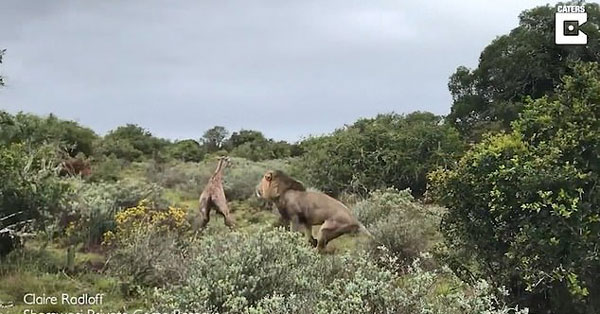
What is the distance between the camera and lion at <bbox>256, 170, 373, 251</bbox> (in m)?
10.1

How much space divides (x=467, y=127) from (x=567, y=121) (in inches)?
791

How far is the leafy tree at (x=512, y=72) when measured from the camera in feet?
76.0

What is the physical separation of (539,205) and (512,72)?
20631 mm

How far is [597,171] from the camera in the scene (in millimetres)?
5762

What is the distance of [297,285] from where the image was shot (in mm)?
5324

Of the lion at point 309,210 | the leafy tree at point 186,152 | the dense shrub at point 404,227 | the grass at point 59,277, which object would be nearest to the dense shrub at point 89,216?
the grass at point 59,277

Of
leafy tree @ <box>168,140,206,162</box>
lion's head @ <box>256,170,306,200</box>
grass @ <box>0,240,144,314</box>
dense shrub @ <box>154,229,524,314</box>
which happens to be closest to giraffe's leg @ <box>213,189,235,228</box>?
lion's head @ <box>256,170,306,200</box>

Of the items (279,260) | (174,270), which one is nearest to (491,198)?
(279,260)

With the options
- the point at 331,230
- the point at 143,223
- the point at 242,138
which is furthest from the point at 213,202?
the point at 242,138

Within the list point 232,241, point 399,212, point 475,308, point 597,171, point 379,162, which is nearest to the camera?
point 475,308

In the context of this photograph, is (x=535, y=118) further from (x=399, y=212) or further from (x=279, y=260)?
(x=399, y=212)

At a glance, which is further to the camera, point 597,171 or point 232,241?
point 232,241

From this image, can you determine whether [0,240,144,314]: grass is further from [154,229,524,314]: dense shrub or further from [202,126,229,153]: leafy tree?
[202,126,229,153]: leafy tree

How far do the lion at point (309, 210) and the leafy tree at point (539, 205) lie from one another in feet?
12.0
